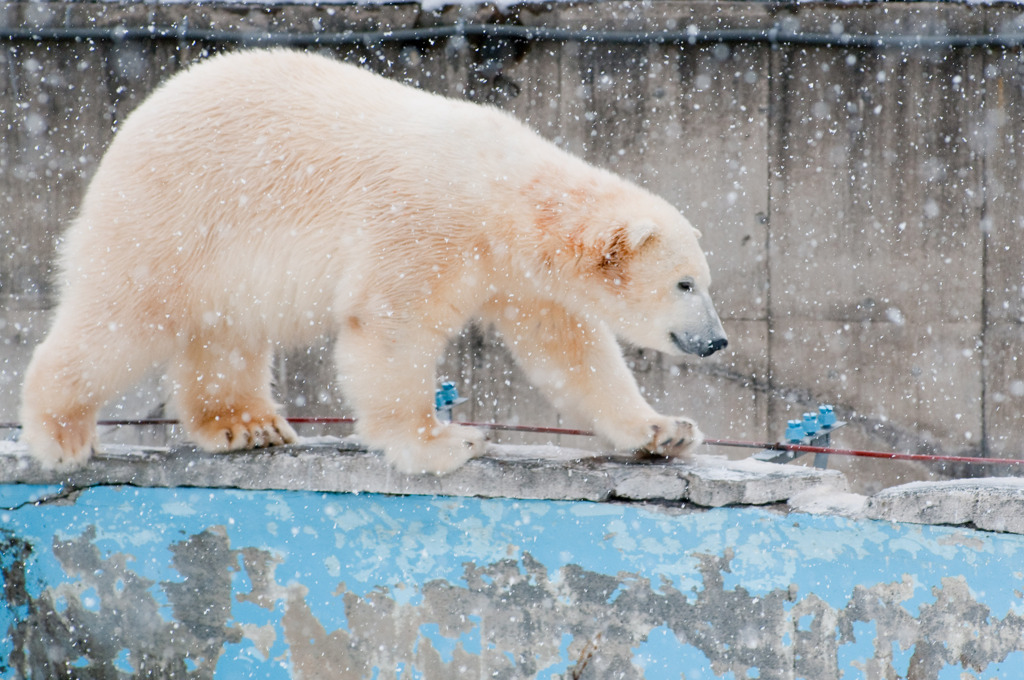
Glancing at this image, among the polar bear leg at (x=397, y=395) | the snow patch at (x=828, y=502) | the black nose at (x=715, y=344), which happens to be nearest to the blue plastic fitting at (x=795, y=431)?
the snow patch at (x=828, y=502)

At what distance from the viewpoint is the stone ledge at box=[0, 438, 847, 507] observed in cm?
267

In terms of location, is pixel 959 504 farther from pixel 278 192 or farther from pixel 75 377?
pixel 75 377

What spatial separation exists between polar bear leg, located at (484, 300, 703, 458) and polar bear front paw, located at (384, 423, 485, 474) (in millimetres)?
416

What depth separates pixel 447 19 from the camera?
528cm

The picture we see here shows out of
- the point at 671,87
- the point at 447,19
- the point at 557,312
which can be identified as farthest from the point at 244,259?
the point at 671,87

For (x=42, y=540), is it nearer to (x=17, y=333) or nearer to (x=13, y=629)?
(x=13, y=629)

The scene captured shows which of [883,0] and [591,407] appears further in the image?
[883,0]

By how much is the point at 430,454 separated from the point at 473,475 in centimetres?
15

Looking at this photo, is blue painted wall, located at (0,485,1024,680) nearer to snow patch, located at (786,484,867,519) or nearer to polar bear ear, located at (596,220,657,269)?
snow patch, located at (786,484,867,519)

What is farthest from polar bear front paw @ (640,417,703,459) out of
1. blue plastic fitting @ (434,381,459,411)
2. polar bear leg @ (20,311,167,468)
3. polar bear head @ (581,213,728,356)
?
polar bear leg @ (20,311,167,468)

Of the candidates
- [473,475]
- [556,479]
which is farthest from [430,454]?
[556,479]

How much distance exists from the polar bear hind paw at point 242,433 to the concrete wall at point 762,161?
217 centimetres

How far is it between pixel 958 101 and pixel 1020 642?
13.2 feet

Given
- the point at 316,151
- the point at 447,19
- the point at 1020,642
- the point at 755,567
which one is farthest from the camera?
the point at 447,19
